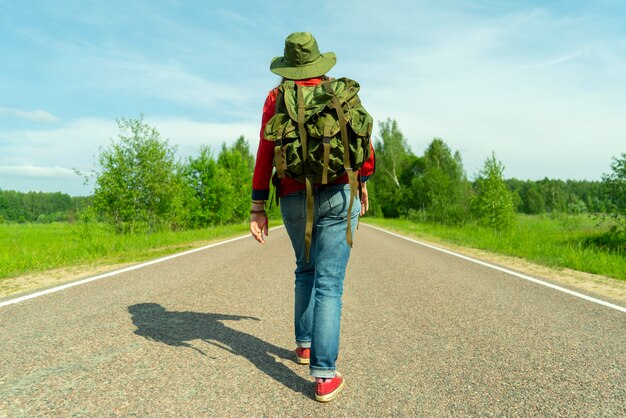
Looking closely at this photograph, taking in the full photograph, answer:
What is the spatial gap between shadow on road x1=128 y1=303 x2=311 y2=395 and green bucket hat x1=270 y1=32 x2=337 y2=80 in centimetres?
189

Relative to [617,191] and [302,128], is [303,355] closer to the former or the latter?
[302,128]

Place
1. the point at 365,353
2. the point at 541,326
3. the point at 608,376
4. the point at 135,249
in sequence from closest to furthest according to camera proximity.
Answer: the point at 608,376
the point at 365,353
the point at 541,326
the point at 135,249

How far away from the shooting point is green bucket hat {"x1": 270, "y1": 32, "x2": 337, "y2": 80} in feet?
9.04

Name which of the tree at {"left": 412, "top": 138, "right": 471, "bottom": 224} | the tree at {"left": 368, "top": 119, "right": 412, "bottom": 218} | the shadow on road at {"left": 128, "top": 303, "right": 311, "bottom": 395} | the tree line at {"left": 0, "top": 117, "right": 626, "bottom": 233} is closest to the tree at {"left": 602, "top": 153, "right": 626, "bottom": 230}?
the tree line at {"left": 0, "top": 117, "right": 626, "bottom": 233}

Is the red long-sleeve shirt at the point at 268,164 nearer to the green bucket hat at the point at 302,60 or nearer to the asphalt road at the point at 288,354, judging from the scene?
the green bucket hat at the point at 302,60

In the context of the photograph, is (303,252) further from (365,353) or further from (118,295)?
(118,295)

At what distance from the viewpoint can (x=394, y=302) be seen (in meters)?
5.27

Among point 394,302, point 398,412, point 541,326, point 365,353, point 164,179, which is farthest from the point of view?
point 164,179

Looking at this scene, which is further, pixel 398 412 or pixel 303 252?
pixel 303 252

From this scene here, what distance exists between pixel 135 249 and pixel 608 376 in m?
11.5

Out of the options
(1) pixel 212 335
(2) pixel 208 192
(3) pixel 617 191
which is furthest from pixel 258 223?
(2) pixel 208 192

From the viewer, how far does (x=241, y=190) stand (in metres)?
42.1

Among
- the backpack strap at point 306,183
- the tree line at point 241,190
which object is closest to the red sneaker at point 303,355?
the backpack strap at point 306,183

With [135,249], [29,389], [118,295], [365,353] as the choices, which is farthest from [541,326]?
[135,249]
